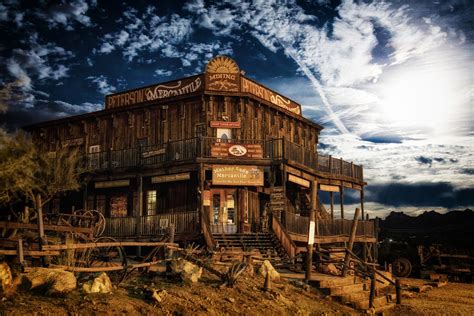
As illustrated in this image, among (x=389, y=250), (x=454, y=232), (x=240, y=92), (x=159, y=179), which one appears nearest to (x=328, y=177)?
(x=240, y=92)

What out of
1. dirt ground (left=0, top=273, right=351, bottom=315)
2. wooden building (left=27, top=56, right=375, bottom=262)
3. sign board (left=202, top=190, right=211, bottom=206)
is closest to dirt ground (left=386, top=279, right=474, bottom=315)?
A: dirt ground (left=0, top=273, right=351, bottom=315)

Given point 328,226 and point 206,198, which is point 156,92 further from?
point 328,226

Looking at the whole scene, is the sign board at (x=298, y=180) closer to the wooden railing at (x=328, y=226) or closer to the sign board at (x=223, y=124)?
the wooden railing at (x=328, y=226)

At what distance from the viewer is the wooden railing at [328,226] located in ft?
72.7

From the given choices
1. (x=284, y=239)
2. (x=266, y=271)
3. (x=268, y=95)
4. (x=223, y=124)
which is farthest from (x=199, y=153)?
(x=266, y=271)

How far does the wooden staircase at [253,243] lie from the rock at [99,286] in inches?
365

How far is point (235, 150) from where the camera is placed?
23.1m

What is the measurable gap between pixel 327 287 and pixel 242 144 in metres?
10.2

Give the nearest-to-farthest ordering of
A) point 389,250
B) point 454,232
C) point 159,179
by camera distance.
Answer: point 159,179, point 389,250, point 454,232

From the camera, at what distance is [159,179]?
24484 mm

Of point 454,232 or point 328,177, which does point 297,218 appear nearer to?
point 328,177

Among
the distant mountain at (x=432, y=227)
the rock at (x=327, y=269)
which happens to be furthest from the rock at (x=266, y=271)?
the distant mountain at (x=432, y=227)

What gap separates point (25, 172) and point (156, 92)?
1579 cm

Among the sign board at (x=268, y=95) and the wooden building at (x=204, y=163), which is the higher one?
the sign board at (x=268, y=95)
